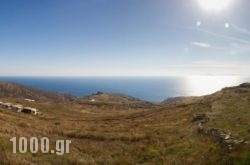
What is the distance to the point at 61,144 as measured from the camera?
77.9 feet

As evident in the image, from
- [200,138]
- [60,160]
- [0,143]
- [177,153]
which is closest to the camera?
[60,160]

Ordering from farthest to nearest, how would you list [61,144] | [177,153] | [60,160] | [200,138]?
1. [200,138]
2. [61,144]
3. [177,153]
4. [60,160]

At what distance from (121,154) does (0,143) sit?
8117mm

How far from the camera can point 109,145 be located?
26.1 m

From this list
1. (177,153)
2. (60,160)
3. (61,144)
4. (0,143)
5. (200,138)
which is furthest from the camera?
(200,138)

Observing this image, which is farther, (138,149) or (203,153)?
(138,149)

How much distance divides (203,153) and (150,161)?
11.8 ft

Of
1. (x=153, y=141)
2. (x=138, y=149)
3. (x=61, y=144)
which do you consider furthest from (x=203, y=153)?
(x=61, y=144)

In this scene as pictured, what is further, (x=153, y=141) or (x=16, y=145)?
(x=153, y=141)

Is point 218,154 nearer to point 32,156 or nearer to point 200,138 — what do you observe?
point 200,138

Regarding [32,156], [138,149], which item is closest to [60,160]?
[32,156]

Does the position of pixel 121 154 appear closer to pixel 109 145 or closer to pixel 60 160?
pixel 109 145

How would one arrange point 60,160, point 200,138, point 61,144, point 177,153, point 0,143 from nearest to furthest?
point 60,160 < point 0,143 < point 177,153 < point 61,144 < point 200,138

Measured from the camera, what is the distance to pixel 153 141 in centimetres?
2772
